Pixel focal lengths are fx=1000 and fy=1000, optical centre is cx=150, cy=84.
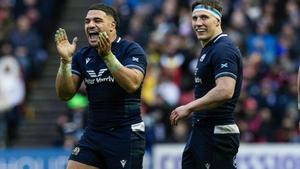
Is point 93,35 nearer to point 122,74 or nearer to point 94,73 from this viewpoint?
point 94,73

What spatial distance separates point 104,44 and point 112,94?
68 centimetres

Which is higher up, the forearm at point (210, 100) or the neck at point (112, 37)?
the neck at point (112, 37)

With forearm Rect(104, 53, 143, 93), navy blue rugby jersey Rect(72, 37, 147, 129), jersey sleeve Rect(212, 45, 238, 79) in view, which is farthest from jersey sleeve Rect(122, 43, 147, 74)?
jersey sleeve Rect(212, 45, 238, 79)

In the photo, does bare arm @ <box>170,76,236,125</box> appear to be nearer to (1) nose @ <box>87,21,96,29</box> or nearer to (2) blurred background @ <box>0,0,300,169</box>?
(1) nose @ <box>87,21,96,29</box>

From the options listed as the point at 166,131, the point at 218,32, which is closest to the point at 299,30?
the point at 166,131

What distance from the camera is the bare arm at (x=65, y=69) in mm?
10469

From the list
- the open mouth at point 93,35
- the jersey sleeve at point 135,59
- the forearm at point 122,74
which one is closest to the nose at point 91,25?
the open mouth at point 93,35

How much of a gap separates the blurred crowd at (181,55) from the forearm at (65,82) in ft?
21.6

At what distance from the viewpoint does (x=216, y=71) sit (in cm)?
1019

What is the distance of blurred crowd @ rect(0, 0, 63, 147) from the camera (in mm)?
20484

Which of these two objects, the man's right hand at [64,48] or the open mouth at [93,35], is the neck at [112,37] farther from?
the man's right hand at [64,48]

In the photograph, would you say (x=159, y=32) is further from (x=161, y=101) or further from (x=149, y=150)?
(x=149, y=150)

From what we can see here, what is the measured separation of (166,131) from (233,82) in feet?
28.2

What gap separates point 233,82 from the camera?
1010 centimetres
